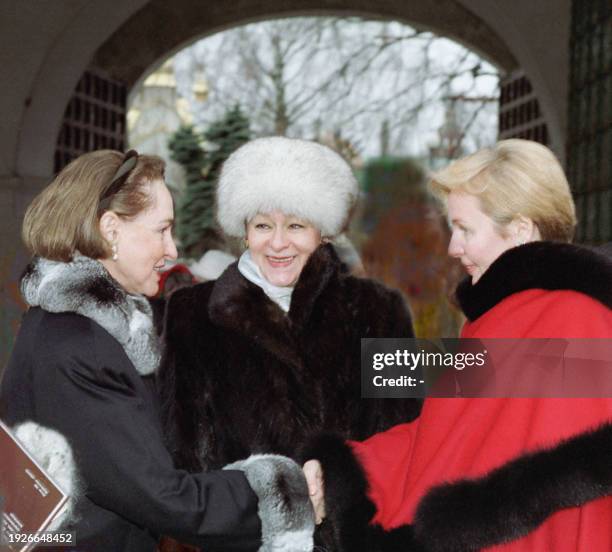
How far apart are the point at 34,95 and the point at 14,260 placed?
121cm

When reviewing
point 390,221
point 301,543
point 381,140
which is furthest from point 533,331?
point 381,140

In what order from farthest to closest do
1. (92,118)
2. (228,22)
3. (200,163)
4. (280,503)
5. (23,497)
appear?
1. (200,163)
2. (228,22)
3. (92,118)
4. (280,503)
5. (23,497)

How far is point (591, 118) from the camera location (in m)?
5.90

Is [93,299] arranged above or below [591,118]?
below

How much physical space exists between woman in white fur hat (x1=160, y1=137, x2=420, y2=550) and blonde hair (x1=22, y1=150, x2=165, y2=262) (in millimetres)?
815

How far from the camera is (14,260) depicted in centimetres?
712

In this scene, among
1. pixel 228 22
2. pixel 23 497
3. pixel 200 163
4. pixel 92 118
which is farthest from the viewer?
pixel 200 163

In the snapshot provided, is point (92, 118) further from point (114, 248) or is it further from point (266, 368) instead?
point (114, 248)

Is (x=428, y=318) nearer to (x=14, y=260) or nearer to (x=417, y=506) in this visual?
(x=14, y=260)

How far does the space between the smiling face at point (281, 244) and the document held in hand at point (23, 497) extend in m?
1.29

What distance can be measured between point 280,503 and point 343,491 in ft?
0.88

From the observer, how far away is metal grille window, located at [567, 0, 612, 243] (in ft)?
18.5

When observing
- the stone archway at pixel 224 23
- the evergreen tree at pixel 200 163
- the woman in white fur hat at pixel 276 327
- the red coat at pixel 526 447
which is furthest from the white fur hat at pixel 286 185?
the evergreen tree at pixel 200 163

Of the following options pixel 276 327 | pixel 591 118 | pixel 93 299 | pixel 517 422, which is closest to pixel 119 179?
pixel 93 299
